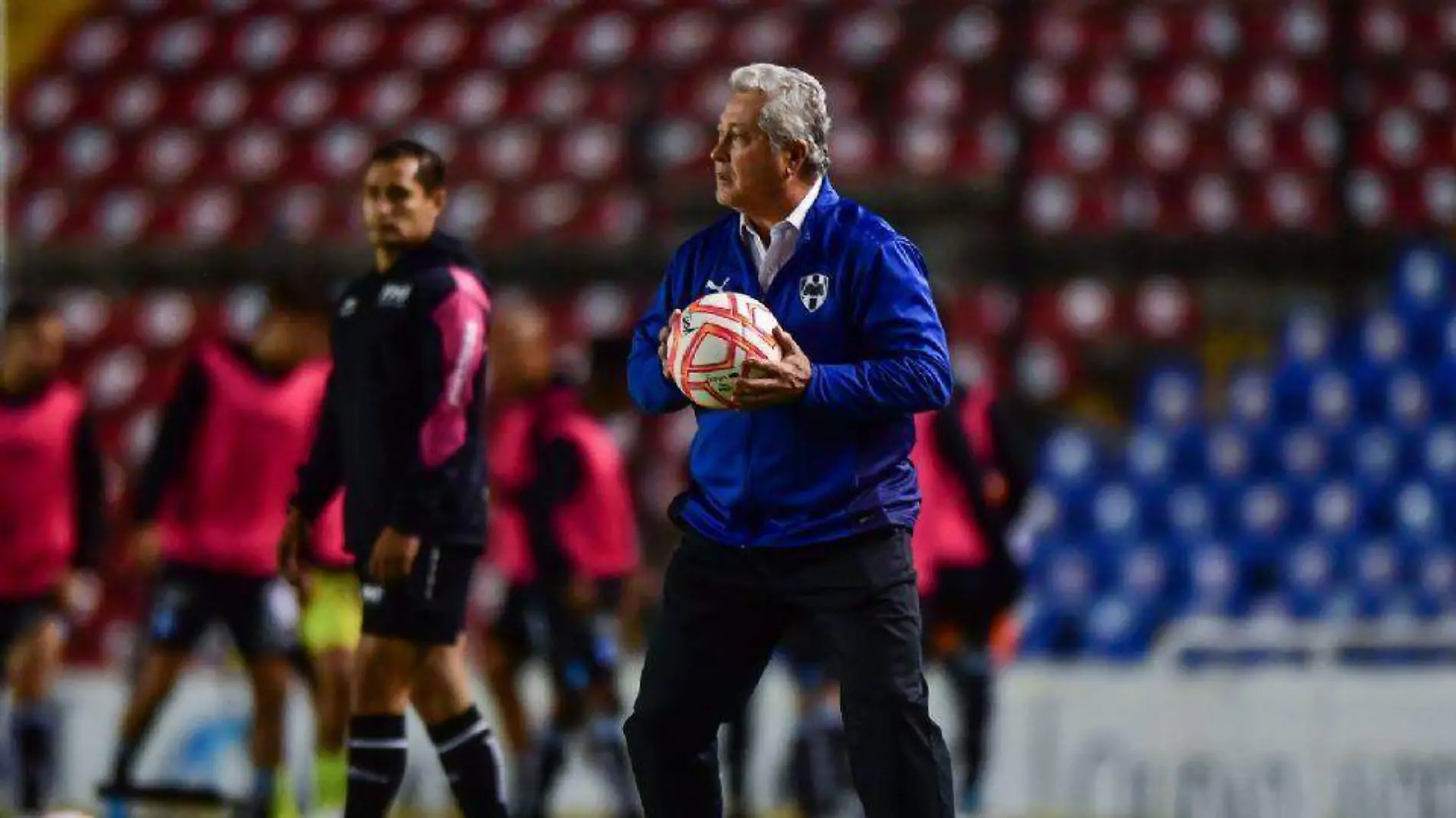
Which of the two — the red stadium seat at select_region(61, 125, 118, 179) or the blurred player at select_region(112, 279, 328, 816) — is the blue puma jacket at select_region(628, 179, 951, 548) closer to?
the blurred player at select_region(112, 279, 328, 816)

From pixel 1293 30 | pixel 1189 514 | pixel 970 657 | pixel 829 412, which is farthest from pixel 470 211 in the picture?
pixel 829 412

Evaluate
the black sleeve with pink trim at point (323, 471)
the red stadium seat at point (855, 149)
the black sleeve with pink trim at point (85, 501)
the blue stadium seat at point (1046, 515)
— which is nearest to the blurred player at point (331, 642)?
the black sleeve with pink trim at point (85, 501)

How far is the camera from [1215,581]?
13.8m

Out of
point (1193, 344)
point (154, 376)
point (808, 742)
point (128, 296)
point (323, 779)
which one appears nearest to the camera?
point (323, 779)

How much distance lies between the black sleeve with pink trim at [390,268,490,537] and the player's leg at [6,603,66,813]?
3829 millimetres

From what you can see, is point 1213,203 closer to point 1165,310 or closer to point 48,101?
point 1165,310

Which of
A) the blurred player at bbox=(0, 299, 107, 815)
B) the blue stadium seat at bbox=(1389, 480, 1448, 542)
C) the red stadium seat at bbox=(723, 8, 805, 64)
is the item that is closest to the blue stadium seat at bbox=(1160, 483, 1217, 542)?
the blue stadium seat at bbox=(1389, 480, 1448, 542)

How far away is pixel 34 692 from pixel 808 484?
563cm

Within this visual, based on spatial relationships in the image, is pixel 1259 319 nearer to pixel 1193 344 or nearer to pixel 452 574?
pixel 1193 344

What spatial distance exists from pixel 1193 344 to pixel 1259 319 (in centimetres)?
59

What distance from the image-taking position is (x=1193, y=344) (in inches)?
609

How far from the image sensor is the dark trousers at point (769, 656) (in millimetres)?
4887

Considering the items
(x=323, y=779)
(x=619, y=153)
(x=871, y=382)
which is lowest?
(x=323, y=779)

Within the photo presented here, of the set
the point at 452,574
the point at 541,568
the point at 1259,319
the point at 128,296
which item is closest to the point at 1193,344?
the point at 1259,319
